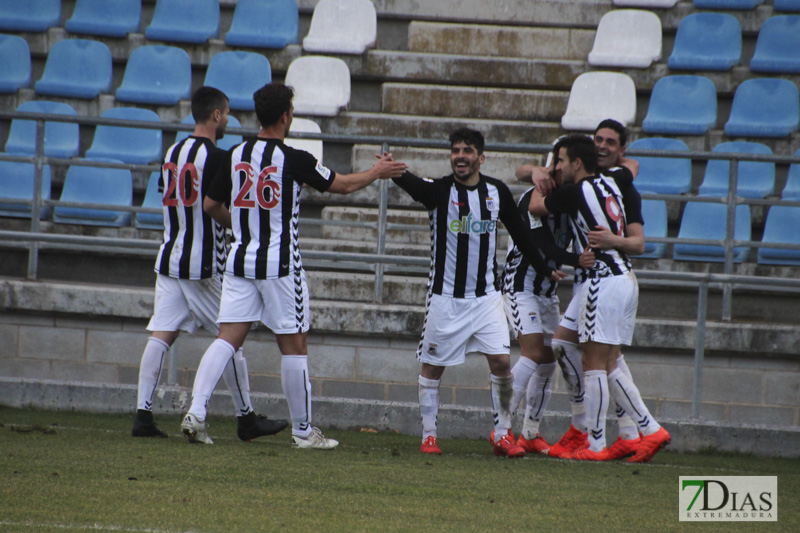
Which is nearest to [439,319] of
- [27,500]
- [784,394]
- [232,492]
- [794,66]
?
[232,492]

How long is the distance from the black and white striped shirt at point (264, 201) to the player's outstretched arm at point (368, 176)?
0.06m

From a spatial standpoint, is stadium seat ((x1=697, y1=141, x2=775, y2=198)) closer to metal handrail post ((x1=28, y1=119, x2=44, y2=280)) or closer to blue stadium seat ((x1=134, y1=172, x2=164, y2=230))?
blue stadium seat ((x1=134, y1=172, x2=164, y2=230))

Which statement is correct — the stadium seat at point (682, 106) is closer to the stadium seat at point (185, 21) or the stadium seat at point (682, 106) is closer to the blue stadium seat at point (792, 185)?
the blue stadium seat at point (792, 185)

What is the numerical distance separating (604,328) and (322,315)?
2.59 m

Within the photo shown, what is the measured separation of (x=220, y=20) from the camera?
447 inches

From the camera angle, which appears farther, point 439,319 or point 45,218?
point 45,218

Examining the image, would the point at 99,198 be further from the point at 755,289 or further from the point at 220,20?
the point at 755,289

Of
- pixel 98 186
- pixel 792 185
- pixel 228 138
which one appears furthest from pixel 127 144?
pixel 792 185

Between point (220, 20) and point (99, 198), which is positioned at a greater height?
point (220, 20)

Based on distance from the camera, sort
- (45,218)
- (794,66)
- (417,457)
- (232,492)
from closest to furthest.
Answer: (232,492), (417,457), (45,218), (794,66)

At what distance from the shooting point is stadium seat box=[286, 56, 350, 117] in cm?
998

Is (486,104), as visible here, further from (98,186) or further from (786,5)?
(98,186)

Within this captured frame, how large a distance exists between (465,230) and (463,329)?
0.55 m

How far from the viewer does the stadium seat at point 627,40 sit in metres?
10.3
